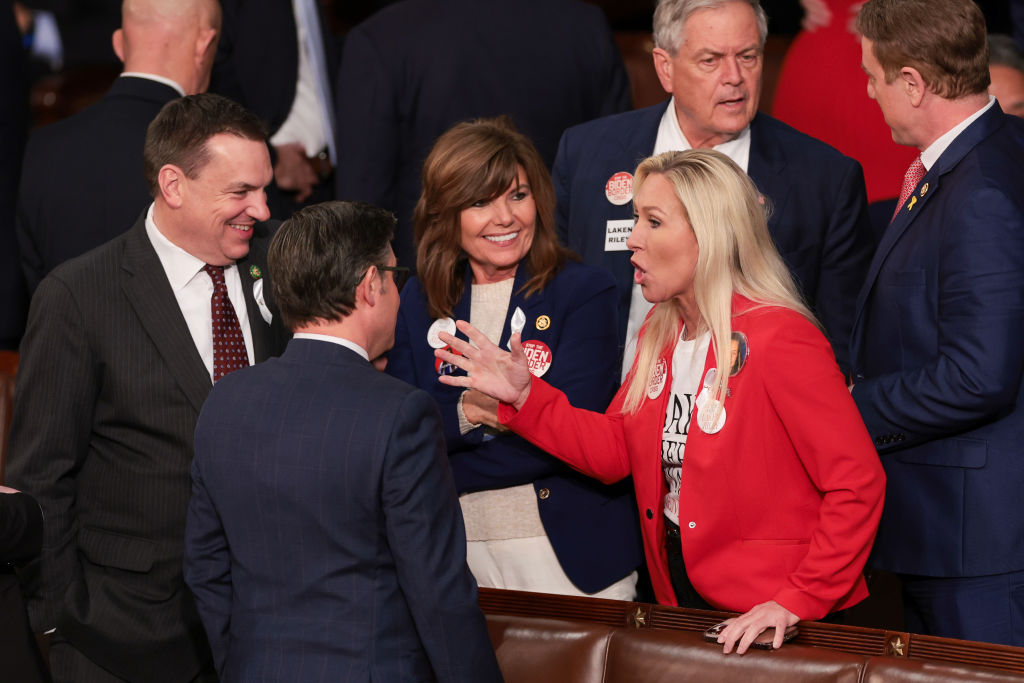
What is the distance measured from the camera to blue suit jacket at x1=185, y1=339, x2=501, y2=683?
7.06ft

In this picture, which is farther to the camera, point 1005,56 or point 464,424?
point 1005,56

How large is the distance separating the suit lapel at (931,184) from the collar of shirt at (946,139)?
0.03 ft

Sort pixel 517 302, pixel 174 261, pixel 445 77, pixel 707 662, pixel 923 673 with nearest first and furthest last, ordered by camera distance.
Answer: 1. pixel 923 673
2. pixel 707 662
3. pixel 174 261
4. pixel 517 302
5. pixel 445 77

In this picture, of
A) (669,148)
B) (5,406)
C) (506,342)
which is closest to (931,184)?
(669,148)

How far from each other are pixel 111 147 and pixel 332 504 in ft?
5.99

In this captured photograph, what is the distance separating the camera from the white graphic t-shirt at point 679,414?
264 cm

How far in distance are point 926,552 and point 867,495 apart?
1.35 feet

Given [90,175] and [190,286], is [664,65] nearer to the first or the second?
[190,286]

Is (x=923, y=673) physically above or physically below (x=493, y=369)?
below

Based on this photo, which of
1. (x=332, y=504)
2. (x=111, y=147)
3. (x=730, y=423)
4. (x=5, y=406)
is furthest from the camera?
(x=5, y=406)

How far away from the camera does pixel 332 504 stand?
85.1 inches

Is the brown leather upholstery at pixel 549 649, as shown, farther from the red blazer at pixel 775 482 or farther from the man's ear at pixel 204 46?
the man's ear at pixel 204 46

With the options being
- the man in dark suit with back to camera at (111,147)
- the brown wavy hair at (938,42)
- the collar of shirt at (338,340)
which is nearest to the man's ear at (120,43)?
the man in dark suit with back to camera at (111,147)

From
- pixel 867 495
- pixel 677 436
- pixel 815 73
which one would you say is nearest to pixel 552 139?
pixel 815 73
